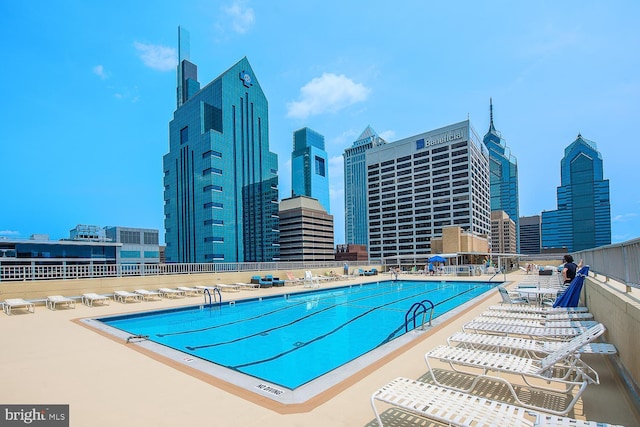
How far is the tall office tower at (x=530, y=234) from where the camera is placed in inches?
7530

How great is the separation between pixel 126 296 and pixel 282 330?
7.87 m

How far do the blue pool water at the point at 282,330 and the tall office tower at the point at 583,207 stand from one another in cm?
18579

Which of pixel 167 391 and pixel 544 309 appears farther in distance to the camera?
pixel 544 309

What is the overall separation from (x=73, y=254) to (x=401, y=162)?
8865cm

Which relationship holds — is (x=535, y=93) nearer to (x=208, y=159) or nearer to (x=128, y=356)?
(x=128, y=356)

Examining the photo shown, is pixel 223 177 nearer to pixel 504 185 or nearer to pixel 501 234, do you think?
pixel 501 234

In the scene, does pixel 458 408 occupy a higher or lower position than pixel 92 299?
higher

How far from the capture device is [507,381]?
9.88 feet

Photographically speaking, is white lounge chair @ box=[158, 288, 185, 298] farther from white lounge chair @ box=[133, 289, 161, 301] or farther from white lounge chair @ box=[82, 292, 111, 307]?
white lounge chair @ box=[82, 292, 111, 307]

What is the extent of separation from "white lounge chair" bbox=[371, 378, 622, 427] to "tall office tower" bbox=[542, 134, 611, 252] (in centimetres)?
19296

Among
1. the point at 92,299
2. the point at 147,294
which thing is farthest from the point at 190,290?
the point at 92,299

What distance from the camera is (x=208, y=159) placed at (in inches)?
3627

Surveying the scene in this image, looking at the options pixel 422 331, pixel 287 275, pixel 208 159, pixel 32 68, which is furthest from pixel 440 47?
pixel 208 159

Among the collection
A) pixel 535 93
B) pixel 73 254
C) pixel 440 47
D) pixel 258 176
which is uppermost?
pixel 258 176
